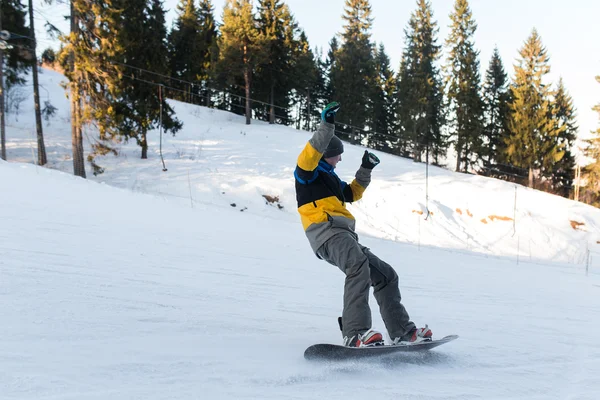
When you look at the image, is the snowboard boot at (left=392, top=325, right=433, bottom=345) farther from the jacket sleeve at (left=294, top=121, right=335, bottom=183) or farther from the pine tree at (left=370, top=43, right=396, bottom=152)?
the pine tree at (left=370, top=43, right=396, bottom=152)

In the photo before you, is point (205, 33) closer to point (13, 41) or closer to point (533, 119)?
point (13, 41)

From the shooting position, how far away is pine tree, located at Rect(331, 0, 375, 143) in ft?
130

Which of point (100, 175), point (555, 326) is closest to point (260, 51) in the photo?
point (100, 175)

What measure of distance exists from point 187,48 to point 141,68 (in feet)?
71.3

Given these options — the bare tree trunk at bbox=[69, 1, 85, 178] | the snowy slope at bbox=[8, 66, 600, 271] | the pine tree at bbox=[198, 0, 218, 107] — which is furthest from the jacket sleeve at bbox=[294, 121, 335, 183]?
the pine tree at bbox=[198, 0, 218, 107]

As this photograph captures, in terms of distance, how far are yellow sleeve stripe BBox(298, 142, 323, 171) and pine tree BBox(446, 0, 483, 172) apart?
3447 centimetres

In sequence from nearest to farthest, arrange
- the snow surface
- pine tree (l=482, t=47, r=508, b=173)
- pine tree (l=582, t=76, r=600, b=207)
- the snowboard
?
the snow surface < the snowboard < pine tree (l=582, t=76, r=600, b=207) < pine tree (l=482, t=47, r=508, b=173)

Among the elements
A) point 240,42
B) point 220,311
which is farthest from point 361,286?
point 240,42

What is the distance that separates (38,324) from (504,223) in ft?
57.8

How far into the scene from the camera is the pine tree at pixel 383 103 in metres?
42.8

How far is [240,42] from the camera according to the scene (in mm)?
33062

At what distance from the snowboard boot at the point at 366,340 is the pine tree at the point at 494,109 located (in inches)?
1376

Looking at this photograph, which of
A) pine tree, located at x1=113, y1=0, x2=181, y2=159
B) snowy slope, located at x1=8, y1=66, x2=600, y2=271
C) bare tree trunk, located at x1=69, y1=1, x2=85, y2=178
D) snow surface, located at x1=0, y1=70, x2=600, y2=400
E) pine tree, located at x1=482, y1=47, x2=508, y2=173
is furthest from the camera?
pine tree, located at x1=482, y1=47, x2=508, y2=173

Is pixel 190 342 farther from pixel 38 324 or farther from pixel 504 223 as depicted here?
pixel 504 223
